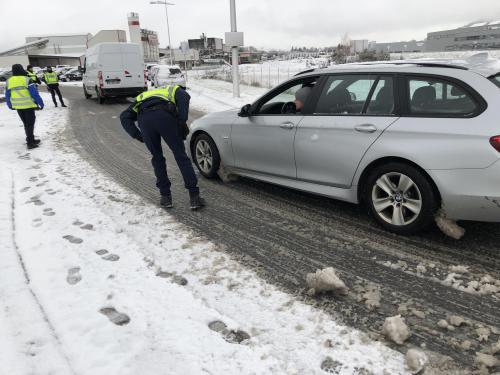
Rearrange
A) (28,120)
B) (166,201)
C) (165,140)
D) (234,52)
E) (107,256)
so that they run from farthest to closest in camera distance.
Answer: (234,52) → (28,120) → (166,201) → (165,140) → (107,256)

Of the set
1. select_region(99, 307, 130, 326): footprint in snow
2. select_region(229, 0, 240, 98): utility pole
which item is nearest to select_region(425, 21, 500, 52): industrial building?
select_region(229, 0, 240, 98): utility pole

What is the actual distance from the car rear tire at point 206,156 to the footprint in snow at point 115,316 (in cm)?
314

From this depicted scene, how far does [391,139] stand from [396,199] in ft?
1.82

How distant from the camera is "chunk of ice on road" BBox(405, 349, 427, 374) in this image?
2.20m

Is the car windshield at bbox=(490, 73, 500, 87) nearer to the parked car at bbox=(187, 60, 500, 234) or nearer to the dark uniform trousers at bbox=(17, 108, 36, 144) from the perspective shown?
the parked car at bbox=(187, 60, 500, 234)

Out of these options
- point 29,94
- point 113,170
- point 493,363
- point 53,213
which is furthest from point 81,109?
point 493,363

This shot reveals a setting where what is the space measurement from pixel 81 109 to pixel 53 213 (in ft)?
41.8

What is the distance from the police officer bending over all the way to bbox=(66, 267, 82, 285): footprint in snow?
1662mm

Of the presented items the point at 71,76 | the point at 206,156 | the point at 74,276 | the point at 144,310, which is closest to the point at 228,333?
the point at 144,310

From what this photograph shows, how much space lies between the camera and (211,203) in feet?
16.5

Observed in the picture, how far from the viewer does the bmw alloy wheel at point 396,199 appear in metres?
3.59

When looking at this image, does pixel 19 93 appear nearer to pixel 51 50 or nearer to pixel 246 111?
pixel 246 111

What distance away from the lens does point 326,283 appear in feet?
9.56

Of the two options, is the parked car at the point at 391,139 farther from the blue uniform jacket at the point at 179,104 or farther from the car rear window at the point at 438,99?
the blue uniform jacket at the point at 179,104
